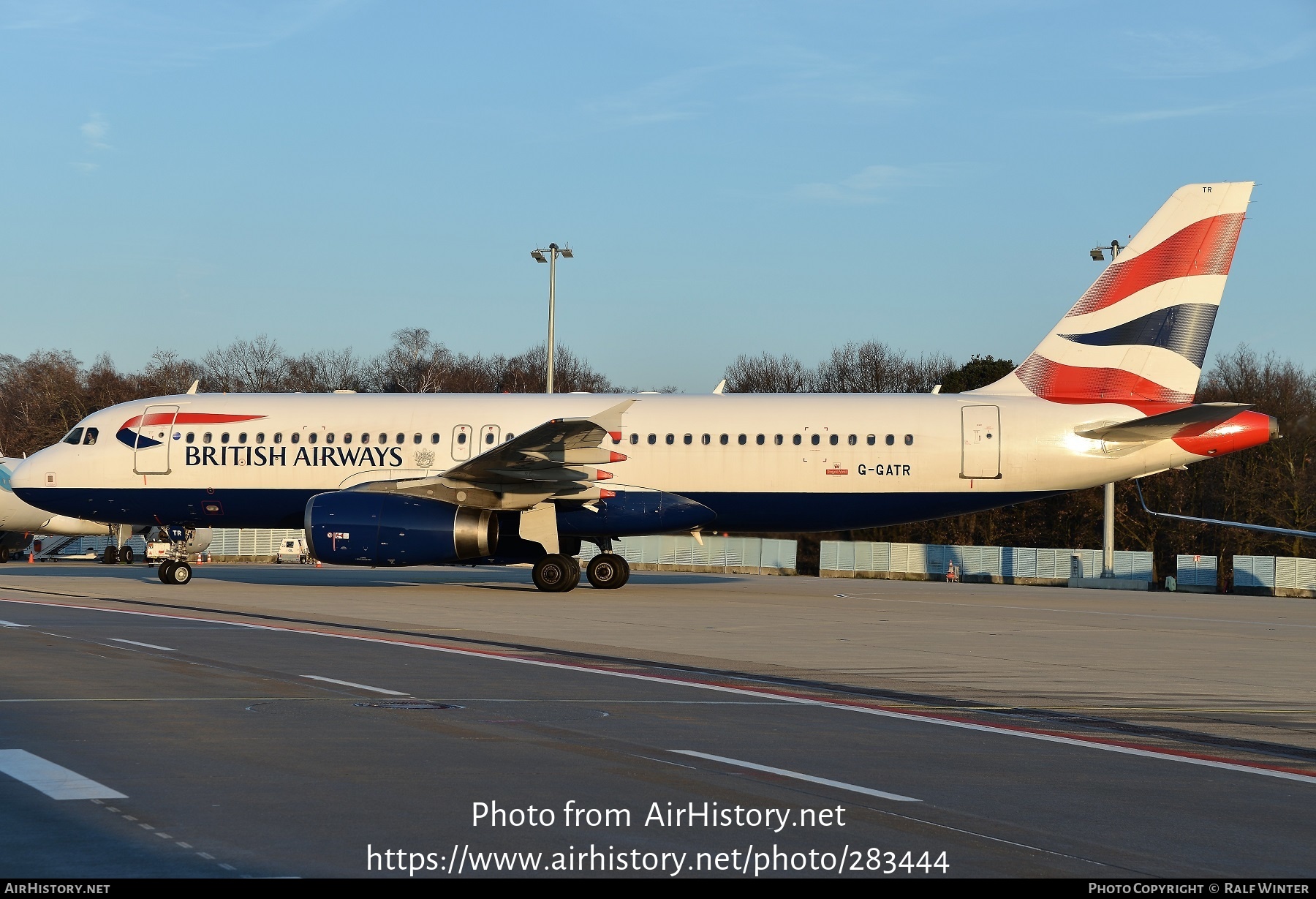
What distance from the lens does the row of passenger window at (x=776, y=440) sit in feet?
88.3

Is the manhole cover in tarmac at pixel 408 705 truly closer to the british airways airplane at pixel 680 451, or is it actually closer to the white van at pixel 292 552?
the british airways airplane at pixel 680 451

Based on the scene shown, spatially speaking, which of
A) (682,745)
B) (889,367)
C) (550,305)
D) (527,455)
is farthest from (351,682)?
(889,367)

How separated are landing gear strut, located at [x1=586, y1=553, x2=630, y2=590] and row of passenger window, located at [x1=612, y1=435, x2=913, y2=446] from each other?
3028 mm

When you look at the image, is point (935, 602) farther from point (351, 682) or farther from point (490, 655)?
point (351, 682)

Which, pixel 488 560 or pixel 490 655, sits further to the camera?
pixel 488 560

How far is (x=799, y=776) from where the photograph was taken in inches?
314

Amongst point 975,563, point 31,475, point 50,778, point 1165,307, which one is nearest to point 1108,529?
point 975,563

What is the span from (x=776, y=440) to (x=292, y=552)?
3156 cm

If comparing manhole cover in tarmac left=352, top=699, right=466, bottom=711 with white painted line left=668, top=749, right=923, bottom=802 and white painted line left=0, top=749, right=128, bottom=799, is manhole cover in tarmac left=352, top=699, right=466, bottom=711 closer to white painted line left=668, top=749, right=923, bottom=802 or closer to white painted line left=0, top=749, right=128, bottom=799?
white painted line left=668, top=749, right=923, bottom=802

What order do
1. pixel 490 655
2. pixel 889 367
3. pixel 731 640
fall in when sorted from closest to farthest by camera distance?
pixel 490 655, pixel 731 640, pixel 889 367

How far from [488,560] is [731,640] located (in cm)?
998

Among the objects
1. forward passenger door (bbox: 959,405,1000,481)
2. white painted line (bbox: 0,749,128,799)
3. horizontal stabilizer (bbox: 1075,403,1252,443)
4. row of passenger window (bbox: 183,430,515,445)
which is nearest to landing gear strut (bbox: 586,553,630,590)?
row of passenger window (bbox: 183,430,515,445)

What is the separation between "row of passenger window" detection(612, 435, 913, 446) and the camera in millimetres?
26922

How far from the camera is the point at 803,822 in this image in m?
6.72
